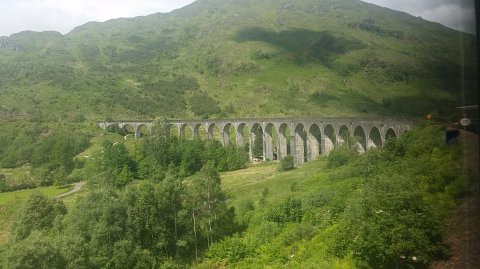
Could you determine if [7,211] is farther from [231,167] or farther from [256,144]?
[256,144]

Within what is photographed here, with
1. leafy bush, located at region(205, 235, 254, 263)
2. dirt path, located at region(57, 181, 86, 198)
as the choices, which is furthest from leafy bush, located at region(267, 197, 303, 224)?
dirt path, located at region(57, 181, 86, 198)

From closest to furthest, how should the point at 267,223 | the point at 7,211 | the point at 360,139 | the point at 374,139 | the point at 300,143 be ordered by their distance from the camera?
the point at 267,223
the point at 7,211
the point at 374,139
the point at 360,139
the point at 300,143

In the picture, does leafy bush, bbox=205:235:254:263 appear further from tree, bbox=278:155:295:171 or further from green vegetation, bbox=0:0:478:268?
tree, bbox=278:155:295:171

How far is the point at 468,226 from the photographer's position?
8.67 m

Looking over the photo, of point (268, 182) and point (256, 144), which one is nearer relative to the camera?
point (268, 182)

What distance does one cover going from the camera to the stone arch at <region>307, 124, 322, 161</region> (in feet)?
217

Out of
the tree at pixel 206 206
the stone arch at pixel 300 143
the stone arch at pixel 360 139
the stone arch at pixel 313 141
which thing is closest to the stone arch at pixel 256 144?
the stone arch at pixel 300 143

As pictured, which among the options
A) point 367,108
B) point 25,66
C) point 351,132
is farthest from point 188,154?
point 25,66

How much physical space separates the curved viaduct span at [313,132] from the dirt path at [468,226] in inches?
1320

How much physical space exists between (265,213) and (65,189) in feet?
140

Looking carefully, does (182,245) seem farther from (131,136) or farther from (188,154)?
(131,136)

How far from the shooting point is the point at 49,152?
77688 mm

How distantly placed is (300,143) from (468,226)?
61087 mm

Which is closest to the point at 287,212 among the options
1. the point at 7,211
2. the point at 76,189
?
the point at 7,211
